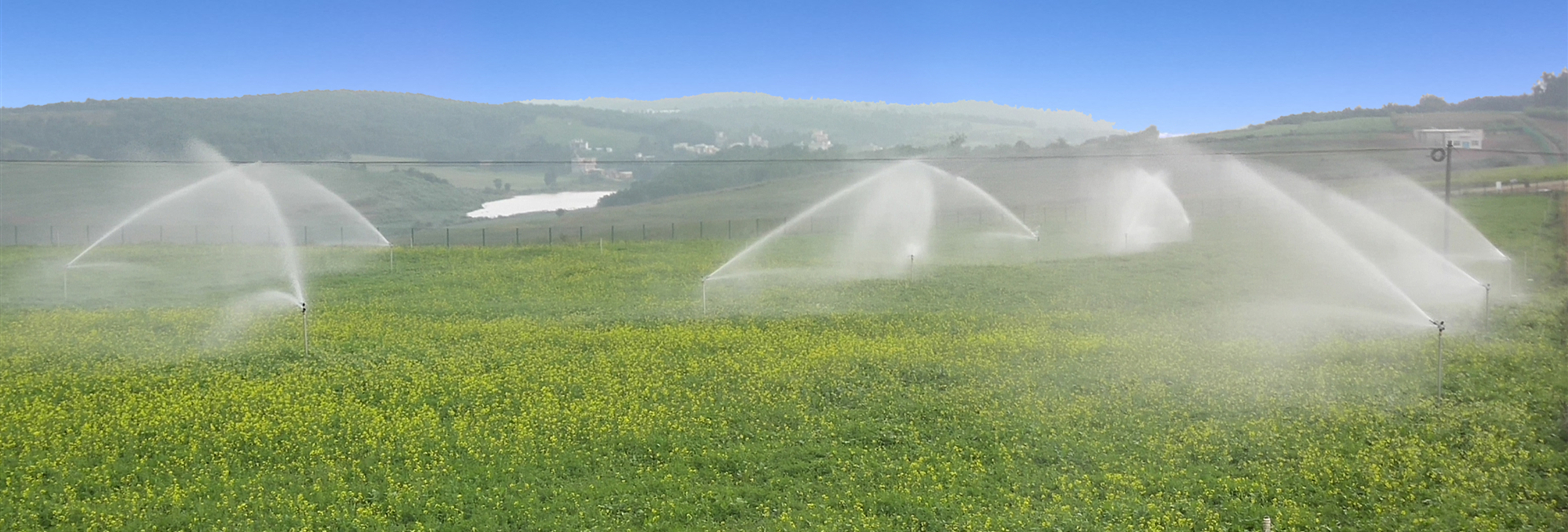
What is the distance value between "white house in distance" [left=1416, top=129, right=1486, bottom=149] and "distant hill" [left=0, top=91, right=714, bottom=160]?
95247 mm

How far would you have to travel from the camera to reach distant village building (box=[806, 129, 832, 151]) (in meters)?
167

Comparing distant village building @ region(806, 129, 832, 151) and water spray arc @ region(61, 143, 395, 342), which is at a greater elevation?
distant village building @ region(806, 129, 832, 151)

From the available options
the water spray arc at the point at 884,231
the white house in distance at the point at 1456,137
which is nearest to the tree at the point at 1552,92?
the white house in distance at the point at 1456,137

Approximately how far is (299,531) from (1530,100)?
149 m

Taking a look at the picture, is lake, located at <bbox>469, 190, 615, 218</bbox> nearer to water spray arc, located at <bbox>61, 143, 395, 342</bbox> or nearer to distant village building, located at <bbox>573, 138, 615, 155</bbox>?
water spray arc, located at <bbox>61, 143, 395, 342</bbox>

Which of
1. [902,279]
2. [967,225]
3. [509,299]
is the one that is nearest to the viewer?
[509,299]

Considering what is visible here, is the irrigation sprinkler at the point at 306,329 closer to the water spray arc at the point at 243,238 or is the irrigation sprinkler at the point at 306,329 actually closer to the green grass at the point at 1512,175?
the water spray arc at the point at 243,238


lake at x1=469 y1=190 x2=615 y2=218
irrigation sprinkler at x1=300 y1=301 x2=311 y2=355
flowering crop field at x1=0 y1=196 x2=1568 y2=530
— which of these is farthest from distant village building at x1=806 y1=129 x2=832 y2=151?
flowering crop field at x1=0 y1=196 x2=1568 y2=530

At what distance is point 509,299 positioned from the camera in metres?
42.2

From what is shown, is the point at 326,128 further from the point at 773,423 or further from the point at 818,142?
the point at 773,423

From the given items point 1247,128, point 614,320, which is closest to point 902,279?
point 614,320

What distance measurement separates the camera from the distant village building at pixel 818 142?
16675 centimetres

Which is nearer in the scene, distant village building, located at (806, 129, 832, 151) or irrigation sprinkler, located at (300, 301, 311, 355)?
irrigation sprinkler, located at (300, 301, 311, 355)

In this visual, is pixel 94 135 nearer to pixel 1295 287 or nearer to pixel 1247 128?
pixel 1295 287
